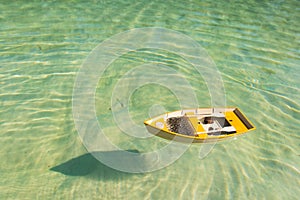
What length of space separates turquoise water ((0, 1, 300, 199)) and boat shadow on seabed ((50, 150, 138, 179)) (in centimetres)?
3

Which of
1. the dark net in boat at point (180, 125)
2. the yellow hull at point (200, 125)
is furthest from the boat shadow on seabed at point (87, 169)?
the dark net in boat at point (180, 125)

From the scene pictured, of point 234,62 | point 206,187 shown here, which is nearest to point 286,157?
point 206,187

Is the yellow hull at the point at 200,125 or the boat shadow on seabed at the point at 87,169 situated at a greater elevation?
the yellow hull at the point at 200,125

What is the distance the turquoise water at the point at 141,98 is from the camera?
308 inches

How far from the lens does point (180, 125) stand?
8.32 meters

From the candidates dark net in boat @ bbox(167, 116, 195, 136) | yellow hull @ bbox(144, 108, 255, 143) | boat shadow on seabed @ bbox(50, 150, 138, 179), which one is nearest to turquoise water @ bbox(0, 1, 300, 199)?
boat shadow on seabed @ bbox(50, 150, 138, 179)

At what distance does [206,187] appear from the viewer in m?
7.78

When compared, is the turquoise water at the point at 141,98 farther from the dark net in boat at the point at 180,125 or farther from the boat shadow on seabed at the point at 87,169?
the dark net in boat at the point at 180,125

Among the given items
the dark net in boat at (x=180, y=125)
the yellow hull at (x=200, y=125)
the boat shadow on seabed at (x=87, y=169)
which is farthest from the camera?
the dark net in boat at (x=180, y=125)

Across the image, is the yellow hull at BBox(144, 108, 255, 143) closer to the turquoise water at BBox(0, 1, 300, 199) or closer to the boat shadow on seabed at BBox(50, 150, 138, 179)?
the turquoise water at BBox(0, 1, 300, 199)

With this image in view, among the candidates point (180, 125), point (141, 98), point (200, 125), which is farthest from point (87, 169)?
point (141, 98)

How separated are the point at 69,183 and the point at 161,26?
10.4 metres

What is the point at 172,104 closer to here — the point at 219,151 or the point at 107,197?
the point at 219,151

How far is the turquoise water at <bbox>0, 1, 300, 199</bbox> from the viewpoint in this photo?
7.82 metres
